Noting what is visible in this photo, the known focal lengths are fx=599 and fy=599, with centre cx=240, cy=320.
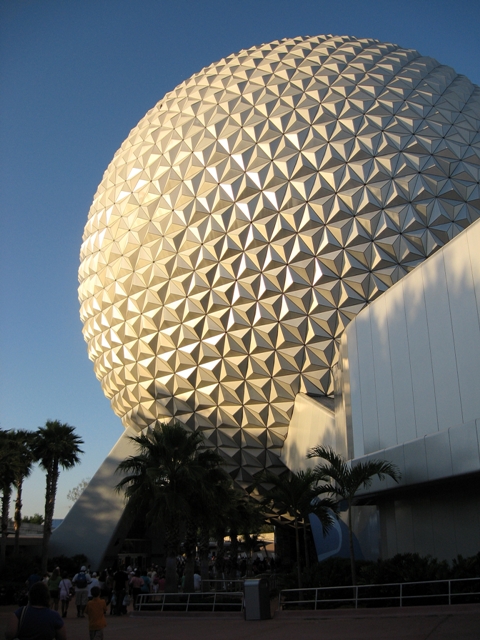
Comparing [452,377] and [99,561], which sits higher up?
[452,377]

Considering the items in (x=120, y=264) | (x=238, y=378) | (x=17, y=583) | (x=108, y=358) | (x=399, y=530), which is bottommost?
(x=17, y=583)

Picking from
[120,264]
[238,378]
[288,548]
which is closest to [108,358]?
[120,264]

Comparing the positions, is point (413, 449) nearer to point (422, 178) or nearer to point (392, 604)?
Answer: point (392, 604)

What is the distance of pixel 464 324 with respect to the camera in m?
12.5

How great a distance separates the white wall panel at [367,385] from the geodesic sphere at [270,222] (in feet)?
14.5

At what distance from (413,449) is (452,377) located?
203cm

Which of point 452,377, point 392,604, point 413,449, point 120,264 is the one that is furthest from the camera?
point 120,264

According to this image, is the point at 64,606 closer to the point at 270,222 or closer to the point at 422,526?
the point at 422,526

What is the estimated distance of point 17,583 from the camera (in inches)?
806

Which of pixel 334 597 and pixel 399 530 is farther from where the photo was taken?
Result: pixel 399 530

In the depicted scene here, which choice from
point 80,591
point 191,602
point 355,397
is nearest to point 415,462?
point 355,397

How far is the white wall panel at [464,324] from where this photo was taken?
12031 mm

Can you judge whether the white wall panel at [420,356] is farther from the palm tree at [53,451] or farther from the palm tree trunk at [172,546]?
the palm tree at [53,451]

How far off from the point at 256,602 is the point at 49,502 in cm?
1860
